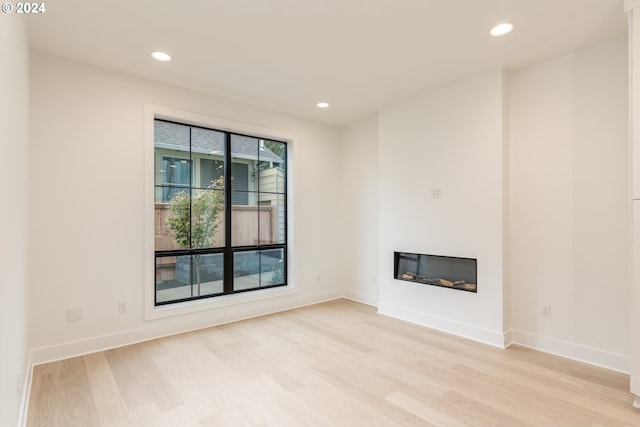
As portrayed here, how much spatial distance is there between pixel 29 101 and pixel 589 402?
4852 mm

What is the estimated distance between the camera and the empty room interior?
2.20m

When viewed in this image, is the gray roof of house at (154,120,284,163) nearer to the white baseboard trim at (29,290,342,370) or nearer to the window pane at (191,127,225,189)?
the window pane at (191,127,225,189)

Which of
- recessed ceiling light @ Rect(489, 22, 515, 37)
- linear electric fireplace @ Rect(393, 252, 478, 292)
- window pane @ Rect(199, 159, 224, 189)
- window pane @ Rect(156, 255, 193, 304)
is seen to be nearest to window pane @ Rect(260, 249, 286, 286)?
window pane @ Rect(156, 255, 193, 304)

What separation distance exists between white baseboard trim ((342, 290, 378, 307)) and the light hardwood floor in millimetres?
1221

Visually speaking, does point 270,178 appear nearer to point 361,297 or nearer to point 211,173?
point 211,173

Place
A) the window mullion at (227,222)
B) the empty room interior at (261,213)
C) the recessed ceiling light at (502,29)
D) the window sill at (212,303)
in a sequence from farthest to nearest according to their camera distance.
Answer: the window mullion at (227,222) < the window sill at (212,303) < the recessed ceiling light at (502,29) < the empty room interior at (261,213)

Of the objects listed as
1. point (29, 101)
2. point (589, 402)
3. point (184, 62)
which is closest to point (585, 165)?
point (589, 402)

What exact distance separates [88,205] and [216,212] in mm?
1318

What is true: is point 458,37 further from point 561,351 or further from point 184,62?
point 561,351

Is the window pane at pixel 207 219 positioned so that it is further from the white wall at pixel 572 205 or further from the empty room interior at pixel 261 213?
the white wall at pixel 572 205

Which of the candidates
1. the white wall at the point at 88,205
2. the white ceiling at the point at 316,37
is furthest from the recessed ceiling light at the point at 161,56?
the white wall at the point at 88,205

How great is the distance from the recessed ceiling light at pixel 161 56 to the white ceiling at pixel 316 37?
2.2 inches

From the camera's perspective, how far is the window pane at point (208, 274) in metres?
3.83

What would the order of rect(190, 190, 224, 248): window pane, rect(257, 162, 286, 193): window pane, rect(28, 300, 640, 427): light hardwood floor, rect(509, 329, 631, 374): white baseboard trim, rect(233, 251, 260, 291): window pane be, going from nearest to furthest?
1. rect(28, 300, 640, 427): light hardwood floor
2. rect(509, 329, 631, 374): white baseboard trim
3. rect(190, 190, 224, 248): window pane
4. rect(233, 251, 260, 291): window pane
5. rect(257, 162, 286, 193): window pane
